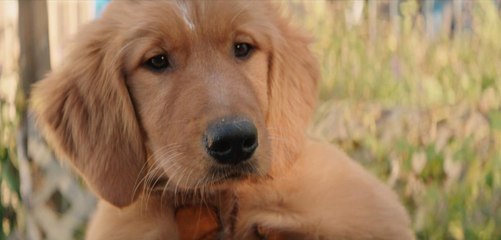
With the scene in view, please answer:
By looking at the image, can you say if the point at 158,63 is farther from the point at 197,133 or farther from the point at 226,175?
the point at 226,175

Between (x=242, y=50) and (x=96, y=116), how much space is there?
598 millimetres

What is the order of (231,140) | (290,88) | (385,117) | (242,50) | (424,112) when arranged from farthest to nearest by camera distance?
(385,117) < (424,112) < (290,88) < (242,50) < (231,140)

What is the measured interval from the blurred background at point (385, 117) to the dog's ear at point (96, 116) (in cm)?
29

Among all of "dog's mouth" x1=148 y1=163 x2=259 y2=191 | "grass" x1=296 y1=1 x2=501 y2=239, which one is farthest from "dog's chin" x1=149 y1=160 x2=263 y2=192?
"grass" x1=296 y1=1 x2=501 y2=239

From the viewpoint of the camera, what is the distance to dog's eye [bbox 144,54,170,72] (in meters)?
2.71

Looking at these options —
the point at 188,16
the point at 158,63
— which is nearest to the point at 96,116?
the point at 158,63

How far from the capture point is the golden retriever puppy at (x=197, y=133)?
2582 mm

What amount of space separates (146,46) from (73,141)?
50 cm

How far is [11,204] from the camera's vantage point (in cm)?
375

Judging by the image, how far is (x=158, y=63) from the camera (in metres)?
2.73

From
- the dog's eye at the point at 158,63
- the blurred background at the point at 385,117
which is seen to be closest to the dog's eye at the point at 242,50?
the dog's eye at the point at 158,63

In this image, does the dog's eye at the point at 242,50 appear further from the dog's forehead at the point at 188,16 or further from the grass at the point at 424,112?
the grass at the point at 424,112

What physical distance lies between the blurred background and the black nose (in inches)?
39.6

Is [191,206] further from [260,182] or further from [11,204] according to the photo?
[11,204]
